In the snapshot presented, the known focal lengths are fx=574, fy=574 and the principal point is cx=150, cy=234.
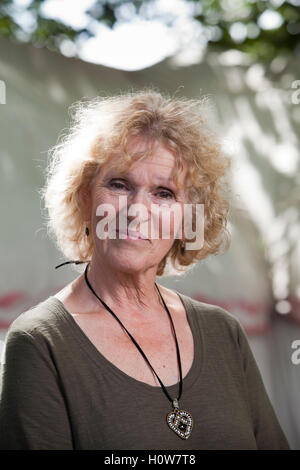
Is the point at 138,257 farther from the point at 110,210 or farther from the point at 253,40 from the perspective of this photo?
the point at 253,40

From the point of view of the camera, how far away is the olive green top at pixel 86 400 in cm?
126

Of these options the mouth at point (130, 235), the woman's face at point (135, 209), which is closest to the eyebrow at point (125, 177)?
the woman's face at point (135, 209)

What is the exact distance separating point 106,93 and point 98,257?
1527 mm

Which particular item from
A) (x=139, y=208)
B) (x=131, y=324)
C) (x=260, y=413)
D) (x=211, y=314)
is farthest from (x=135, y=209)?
(x=260, y=413)

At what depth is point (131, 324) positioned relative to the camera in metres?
1.53

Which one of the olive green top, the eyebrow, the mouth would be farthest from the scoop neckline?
the eyebrow

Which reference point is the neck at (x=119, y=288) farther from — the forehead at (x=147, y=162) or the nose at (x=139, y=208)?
the forehead at (x=147, y=162)

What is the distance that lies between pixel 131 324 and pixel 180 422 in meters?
0.29

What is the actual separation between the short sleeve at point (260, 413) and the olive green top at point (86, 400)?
0.32 feet

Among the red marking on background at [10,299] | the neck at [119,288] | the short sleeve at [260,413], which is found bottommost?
the short sleeve at [260,413]

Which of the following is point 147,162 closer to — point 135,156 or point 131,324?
point 135,156

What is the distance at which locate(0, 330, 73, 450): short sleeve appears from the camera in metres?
1.24

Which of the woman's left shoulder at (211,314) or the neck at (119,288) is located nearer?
the neck at (119,288)

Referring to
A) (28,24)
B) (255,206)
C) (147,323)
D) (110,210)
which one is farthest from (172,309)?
(28,24)
